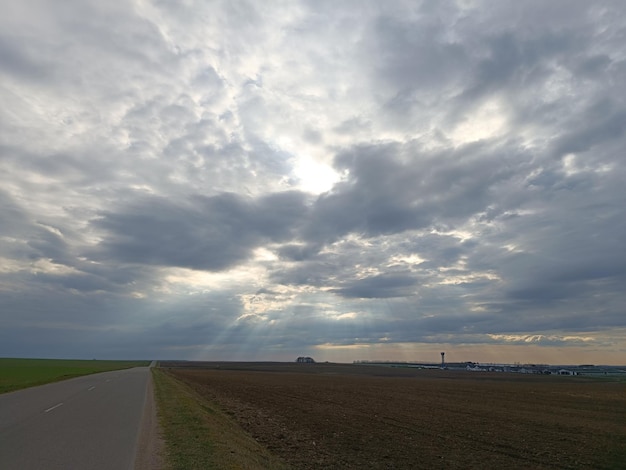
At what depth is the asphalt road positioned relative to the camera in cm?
1219

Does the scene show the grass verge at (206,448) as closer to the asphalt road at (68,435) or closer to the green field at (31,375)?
the asphalt road at (68,435)

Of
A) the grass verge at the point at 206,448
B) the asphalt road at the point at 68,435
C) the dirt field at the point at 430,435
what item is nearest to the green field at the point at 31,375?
the asphalt road at the point at 68,435

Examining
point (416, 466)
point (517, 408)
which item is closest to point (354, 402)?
point (517, 408)

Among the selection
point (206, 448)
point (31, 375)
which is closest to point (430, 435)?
point (206, 448)

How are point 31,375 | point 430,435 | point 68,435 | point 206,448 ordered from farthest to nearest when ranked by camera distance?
1. point 31,375
2. point 430,435
3. point 68,435
4. point 206,448

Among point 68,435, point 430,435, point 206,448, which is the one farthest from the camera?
point 430,435

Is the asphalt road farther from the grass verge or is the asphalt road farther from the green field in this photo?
the green field

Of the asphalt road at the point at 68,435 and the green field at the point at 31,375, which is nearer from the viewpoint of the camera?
the asphalt road at the point at 68,435

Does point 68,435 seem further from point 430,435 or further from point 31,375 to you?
point 31,375

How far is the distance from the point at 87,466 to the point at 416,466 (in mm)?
9288

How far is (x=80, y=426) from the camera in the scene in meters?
18.5

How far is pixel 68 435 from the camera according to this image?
16.3 metres

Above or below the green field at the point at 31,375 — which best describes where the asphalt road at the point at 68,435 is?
below

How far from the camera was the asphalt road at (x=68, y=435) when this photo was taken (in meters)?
12.2
